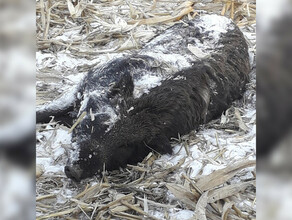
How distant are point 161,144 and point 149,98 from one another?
0.36 metres

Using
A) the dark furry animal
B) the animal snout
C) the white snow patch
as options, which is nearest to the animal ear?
the dark furry animal

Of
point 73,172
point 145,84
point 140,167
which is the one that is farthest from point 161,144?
point 73,172

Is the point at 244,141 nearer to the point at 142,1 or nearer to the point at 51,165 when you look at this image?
the point at 51,165

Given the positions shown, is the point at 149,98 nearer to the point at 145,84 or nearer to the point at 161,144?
the point at 145,84

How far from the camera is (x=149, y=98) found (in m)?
3.55

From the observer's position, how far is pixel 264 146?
2.26 ft

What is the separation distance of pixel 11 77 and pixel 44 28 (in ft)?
17.2

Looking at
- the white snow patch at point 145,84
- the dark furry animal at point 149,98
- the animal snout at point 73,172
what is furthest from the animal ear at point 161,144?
the animal snout at point 73,172

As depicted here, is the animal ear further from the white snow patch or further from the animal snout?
the animal snout

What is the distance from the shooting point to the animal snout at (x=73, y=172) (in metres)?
2.99

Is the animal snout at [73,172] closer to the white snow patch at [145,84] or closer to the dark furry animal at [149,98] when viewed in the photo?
the dark furry animal at [149,98]

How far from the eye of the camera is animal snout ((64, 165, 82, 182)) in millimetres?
2986

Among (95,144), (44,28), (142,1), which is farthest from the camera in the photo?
(142,1)

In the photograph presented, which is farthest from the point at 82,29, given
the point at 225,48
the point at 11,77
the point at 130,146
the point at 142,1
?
the point at 11,77
